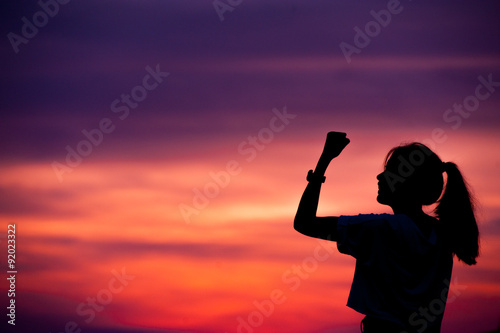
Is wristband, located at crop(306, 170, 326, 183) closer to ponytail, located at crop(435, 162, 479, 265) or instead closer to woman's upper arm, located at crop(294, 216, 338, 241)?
woman's upper arm, located at crop(294, 216, 338, 241)

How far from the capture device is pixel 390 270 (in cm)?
358

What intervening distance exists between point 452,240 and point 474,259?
0.14 meters

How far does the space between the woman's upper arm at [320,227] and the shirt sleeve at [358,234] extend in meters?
0.03

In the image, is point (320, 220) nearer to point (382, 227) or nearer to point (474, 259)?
point (382, 227)

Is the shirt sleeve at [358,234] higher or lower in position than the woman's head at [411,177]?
lower

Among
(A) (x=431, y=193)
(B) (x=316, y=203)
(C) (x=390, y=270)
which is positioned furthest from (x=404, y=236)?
(B) (x=316, y=203)

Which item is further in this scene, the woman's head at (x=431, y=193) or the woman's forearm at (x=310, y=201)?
the woman's head at (x=431, y=193)

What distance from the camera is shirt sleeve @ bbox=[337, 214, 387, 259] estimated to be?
3578 millimetres

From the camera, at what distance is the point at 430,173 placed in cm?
378

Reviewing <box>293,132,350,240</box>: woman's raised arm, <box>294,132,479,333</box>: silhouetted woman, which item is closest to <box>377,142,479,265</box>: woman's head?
<box>294,132,479,333</box>: silhouetted woman

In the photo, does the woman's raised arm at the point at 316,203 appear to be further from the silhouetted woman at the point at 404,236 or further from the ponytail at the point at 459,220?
the ponytail at the point at 459,220

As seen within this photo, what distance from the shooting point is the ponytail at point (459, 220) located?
373 cm

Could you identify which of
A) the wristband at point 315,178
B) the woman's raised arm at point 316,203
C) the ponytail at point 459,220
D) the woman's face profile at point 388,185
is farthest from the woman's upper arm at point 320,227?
the ponytail at point 459,220

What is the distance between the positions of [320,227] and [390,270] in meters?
0.40
